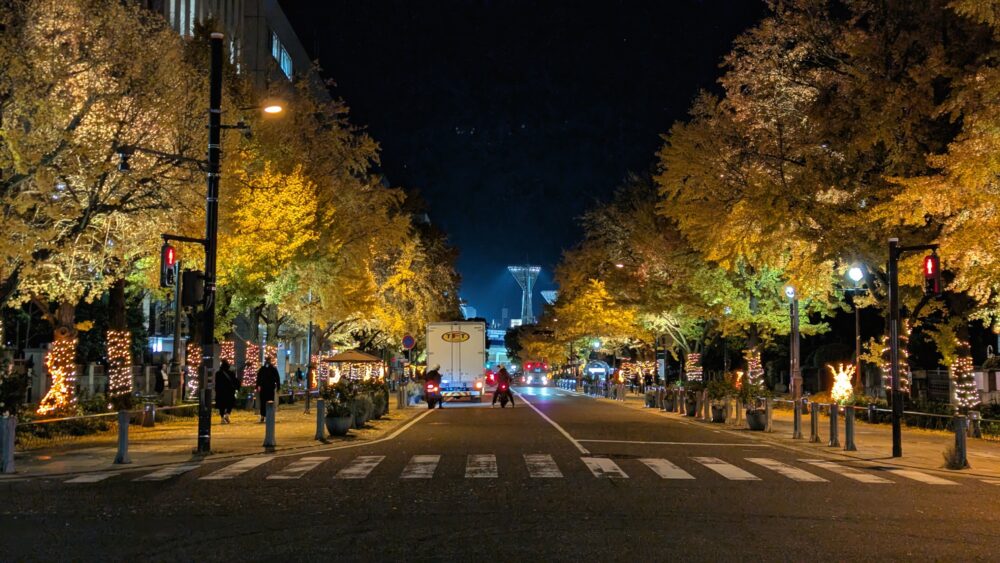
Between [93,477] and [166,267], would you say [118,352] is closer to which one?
[166,267]

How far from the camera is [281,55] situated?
67438 millimetres

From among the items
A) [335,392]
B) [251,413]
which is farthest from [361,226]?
[335,392]

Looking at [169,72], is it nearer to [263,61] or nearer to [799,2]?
[799,2]

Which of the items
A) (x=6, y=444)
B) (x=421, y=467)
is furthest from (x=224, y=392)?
(x=421, y=467)

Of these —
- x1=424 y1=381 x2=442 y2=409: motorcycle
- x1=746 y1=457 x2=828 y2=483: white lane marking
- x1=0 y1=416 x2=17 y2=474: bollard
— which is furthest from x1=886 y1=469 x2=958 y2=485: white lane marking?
x1=424 y1=381 x2=442 y2=409: motorcycle

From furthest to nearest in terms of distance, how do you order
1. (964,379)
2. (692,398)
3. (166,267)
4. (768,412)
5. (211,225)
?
(692,398)
(964,379)
(768,412)
(211,225)
(166,267)

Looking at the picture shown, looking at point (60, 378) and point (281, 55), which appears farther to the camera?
point (281, 55)

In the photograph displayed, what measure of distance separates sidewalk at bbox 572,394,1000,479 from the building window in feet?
143

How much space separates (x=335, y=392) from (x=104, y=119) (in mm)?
8862

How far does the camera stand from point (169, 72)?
81.9 ft

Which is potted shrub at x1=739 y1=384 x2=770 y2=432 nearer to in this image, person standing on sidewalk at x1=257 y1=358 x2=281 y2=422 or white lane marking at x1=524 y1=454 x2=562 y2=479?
white lane marking at x1=524 y1=454 x2=562 y2=479

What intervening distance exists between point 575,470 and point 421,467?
263cm

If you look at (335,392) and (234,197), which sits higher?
(234,197)

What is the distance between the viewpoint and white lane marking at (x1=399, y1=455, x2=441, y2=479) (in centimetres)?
1606
